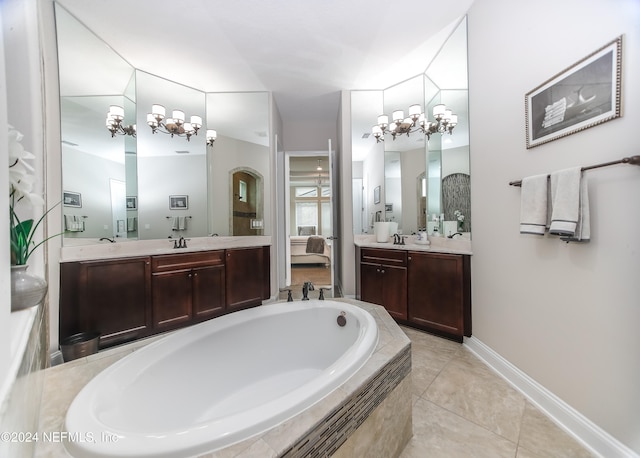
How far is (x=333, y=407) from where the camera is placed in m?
0.77

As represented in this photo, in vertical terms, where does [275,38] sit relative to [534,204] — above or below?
above

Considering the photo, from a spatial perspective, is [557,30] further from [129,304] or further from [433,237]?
[129,304]

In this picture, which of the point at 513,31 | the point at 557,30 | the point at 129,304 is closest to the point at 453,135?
the point at 513,31

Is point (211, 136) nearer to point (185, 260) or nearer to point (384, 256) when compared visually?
point (185, 260)

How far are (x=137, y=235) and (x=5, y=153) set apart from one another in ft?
8.17

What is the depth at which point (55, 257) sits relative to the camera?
1761 mm

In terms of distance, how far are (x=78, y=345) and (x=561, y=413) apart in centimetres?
304

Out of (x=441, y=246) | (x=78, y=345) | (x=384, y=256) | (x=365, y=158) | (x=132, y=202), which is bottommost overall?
(x=78, y=345)

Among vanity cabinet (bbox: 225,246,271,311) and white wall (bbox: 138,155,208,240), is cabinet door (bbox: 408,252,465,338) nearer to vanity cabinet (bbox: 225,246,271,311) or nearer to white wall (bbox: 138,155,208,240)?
vanity cabinet (bbox: 225,246,271,311)

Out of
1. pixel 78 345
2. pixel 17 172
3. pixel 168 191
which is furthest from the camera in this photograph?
pixel 168 191

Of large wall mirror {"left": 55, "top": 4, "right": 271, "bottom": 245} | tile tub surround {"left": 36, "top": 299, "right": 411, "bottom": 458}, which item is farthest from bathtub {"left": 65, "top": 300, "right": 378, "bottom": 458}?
large wall mirror {"left": 55, "top": 4, "right": 271, "bottom": 245}

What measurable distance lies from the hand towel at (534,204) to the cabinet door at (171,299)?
2745 mm

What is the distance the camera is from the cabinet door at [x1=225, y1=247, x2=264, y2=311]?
8.71 feet

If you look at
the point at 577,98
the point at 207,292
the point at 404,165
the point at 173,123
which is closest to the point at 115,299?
the point at 207,292
